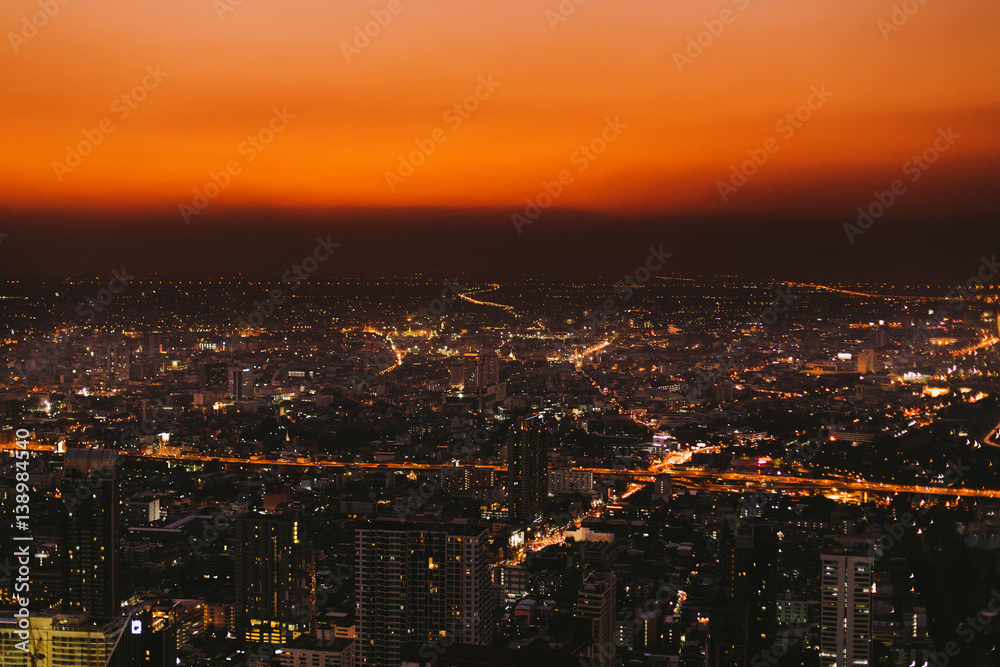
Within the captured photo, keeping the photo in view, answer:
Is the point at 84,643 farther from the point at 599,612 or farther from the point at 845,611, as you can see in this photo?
the point at 845,611

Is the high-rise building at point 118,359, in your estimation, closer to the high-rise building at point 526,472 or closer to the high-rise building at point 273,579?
the high-rise building at point 526,472

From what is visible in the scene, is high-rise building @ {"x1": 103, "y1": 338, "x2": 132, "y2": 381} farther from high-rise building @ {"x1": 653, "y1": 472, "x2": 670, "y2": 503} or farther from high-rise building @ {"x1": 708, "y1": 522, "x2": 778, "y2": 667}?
high-rise building @ {"x1": 708, "y1": 522, "x2": 778, "y2": 667}

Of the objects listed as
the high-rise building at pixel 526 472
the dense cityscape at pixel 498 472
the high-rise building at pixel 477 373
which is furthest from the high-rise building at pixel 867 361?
the high-rise building at pixel 526 472

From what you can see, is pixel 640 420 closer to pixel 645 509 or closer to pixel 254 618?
pixel 645 509

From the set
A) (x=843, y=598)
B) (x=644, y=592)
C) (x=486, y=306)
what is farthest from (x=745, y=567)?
(x=486, y=306)

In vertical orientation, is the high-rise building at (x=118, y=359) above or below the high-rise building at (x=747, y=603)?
above
